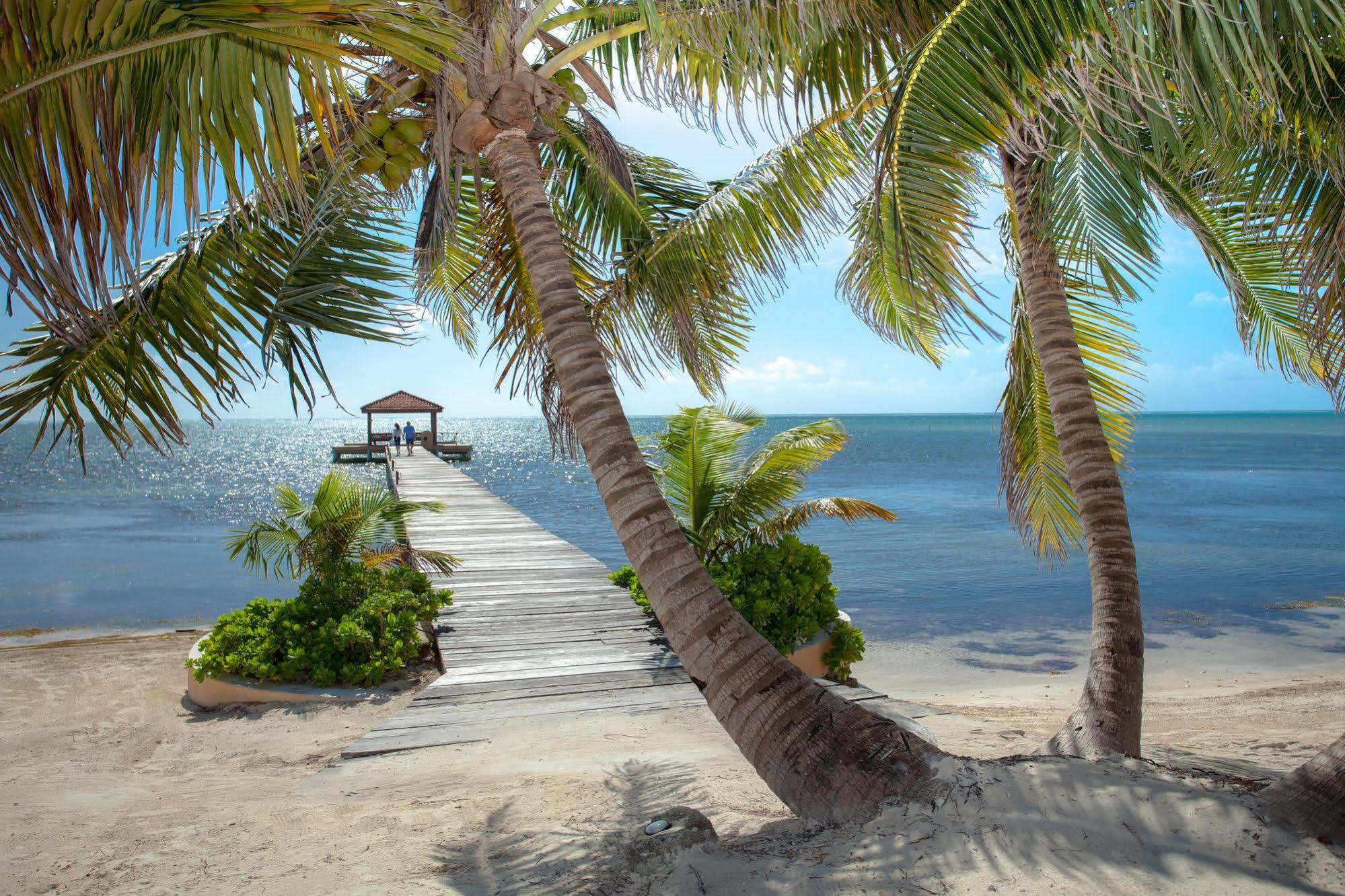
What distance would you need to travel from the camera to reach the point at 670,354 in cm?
655

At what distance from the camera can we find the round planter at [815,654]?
292 inches

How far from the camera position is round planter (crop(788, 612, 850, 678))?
24.3 feet

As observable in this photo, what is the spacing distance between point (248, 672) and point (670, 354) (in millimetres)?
4573

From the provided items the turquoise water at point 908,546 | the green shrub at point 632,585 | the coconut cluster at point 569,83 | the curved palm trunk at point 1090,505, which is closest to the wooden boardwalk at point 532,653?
the green shrub at point 632,585

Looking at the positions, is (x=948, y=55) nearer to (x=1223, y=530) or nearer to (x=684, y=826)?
(x=684, y=826)

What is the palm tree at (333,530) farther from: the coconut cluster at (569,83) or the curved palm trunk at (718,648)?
the curved palm trunk at (718,648)

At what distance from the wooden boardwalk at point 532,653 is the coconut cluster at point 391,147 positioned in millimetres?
3335

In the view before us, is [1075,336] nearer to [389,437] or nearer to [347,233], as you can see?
[347,233]

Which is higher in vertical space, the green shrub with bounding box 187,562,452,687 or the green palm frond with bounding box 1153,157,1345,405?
the green palm frond with bounding box 1153,157,1345,405

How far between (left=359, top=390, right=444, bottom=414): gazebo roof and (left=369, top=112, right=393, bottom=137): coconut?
32.8m

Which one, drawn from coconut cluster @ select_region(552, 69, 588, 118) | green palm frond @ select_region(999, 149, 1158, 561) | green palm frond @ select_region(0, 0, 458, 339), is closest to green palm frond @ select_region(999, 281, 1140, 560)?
green palm frond @ select_region(999, 149, 1158, 561)

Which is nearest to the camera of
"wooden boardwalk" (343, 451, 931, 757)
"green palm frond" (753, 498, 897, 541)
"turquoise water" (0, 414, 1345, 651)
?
"wooden boardwalk" (343, 451, 931, 757)

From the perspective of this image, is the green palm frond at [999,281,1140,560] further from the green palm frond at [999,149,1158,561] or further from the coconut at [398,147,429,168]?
the coconut at [398,147,429,168]

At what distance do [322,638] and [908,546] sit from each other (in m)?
19.6
